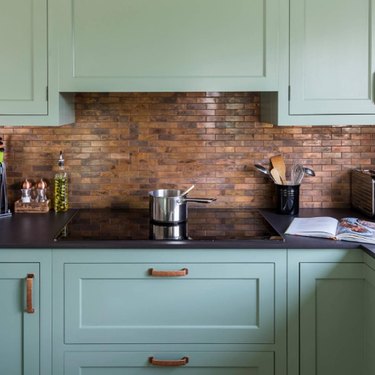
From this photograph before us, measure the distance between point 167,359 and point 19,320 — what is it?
611mm

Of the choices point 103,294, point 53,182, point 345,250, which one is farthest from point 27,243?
point 345,250

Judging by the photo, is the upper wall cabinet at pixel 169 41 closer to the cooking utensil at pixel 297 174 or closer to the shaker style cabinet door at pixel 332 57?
the shaker style cabinet door at pixel 332 57

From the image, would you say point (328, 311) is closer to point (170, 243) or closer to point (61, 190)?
point (170, 243)

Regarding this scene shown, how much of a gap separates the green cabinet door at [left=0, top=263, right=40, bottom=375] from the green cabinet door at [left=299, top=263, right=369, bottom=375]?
41.8 inches

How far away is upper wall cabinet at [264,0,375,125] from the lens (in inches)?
108

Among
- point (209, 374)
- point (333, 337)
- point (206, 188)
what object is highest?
point (206, 188)

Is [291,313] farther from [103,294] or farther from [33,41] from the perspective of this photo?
[33,41]

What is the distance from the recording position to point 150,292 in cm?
251

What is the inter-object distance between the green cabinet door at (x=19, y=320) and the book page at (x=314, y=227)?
107 cm

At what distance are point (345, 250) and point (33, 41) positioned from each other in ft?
5.24

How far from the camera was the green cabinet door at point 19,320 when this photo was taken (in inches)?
97.7

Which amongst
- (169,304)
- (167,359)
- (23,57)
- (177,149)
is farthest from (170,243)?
(23,57)

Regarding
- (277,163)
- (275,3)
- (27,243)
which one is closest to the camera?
(27,243)

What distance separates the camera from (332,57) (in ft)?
9.05
